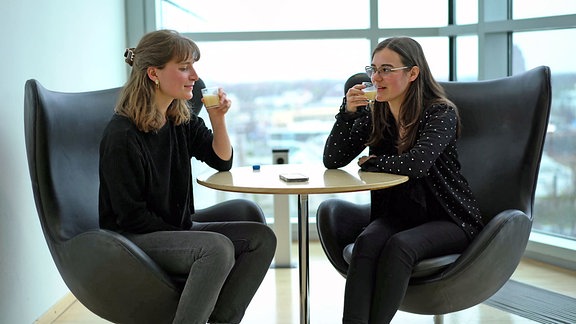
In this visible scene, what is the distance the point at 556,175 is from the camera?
4055 millimetres

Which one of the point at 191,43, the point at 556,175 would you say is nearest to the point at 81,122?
the point at 191,43

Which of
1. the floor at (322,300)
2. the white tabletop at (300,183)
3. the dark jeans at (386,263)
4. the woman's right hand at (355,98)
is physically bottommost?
the floor at (322,300)

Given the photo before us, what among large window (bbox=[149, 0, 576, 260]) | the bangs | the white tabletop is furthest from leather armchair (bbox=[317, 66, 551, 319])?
large window (bbox=[149, 0, 576, 260])

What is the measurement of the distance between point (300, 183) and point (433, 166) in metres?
0.54

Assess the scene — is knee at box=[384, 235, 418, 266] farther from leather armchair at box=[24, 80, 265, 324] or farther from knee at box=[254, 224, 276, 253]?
leather armchair at box=[24, 80, 265, 324]

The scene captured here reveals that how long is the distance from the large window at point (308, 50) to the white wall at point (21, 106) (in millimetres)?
1057

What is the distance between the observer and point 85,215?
102 inches

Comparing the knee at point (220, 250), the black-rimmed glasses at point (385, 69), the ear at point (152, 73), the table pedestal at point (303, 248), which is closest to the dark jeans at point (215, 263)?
the knee at point (220, 250)

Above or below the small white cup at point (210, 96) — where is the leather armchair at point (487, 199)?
below

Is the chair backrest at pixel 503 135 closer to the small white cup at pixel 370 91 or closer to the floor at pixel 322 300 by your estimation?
the small white cup at pixel 370 91

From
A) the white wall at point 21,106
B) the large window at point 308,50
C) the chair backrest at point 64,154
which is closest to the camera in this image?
the chair backrest at point 64,154

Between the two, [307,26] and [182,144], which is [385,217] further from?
[307,26]

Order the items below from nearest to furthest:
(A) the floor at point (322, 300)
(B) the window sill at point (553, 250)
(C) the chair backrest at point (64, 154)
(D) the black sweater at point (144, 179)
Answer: (D) the black sweater at point (144, 179), (C) the chair backrest at point (64, 154), (A) the floor at point (322, 300), (B) the window sill at point (553, 250)

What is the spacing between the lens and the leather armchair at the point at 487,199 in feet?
7.77
